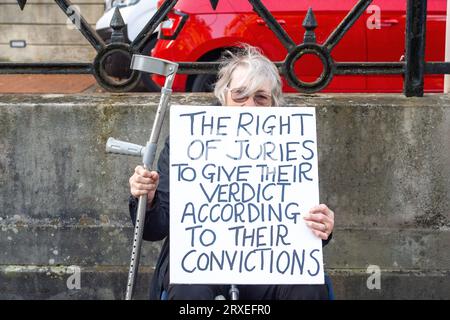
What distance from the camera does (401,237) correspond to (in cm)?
380

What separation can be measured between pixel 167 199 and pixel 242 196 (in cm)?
39

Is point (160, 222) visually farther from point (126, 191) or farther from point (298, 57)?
point (298, 57)

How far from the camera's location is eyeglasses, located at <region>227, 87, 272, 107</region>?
3082 mm

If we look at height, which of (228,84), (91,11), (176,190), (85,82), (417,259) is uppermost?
(91,11)

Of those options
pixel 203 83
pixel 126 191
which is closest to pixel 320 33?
pixel 203 83

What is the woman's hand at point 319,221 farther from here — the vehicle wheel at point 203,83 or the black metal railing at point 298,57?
the vehicle wheel at point 203,83

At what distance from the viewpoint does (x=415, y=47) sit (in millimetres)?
3791

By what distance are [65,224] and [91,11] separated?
31.2ft

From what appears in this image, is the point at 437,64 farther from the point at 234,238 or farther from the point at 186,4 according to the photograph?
the point at 186,4

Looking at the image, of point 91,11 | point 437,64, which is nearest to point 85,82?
point 91,11

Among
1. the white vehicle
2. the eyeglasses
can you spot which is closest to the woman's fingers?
the eyeglasses

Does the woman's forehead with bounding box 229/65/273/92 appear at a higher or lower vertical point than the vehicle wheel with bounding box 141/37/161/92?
lower

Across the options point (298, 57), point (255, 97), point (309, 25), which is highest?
point (309, 25)

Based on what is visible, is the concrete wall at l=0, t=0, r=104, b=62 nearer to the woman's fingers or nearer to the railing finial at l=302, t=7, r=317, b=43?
the railing finial at l=302, t=7, r=317, b=43
